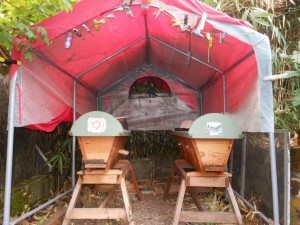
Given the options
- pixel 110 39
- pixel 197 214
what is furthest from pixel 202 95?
pixel 197 214

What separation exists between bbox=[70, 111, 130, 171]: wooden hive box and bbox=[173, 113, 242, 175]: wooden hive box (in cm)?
89

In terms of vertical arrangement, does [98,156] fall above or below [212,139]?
below

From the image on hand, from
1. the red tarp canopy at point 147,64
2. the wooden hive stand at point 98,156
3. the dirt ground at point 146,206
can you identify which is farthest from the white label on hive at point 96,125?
the dirt ground at point 146,206

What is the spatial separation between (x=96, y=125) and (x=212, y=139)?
1.34 meters

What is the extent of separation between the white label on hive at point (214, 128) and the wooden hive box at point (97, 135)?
1.01 m

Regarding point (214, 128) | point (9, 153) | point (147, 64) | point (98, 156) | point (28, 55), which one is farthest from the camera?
point (147, 64)

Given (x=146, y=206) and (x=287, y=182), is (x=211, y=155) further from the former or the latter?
(x=146, y=206)

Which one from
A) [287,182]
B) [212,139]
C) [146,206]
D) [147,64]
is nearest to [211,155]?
[212,139]

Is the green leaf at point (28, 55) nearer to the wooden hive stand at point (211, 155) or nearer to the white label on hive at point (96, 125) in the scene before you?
the white label on hive at point (96, 125)

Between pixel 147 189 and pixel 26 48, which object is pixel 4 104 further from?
pixel 147 189

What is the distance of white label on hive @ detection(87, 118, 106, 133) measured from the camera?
11.0 feet

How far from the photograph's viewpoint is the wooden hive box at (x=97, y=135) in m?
3.35

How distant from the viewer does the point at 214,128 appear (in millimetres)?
3277

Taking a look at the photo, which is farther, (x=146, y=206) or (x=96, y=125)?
(x=146, y=206)
